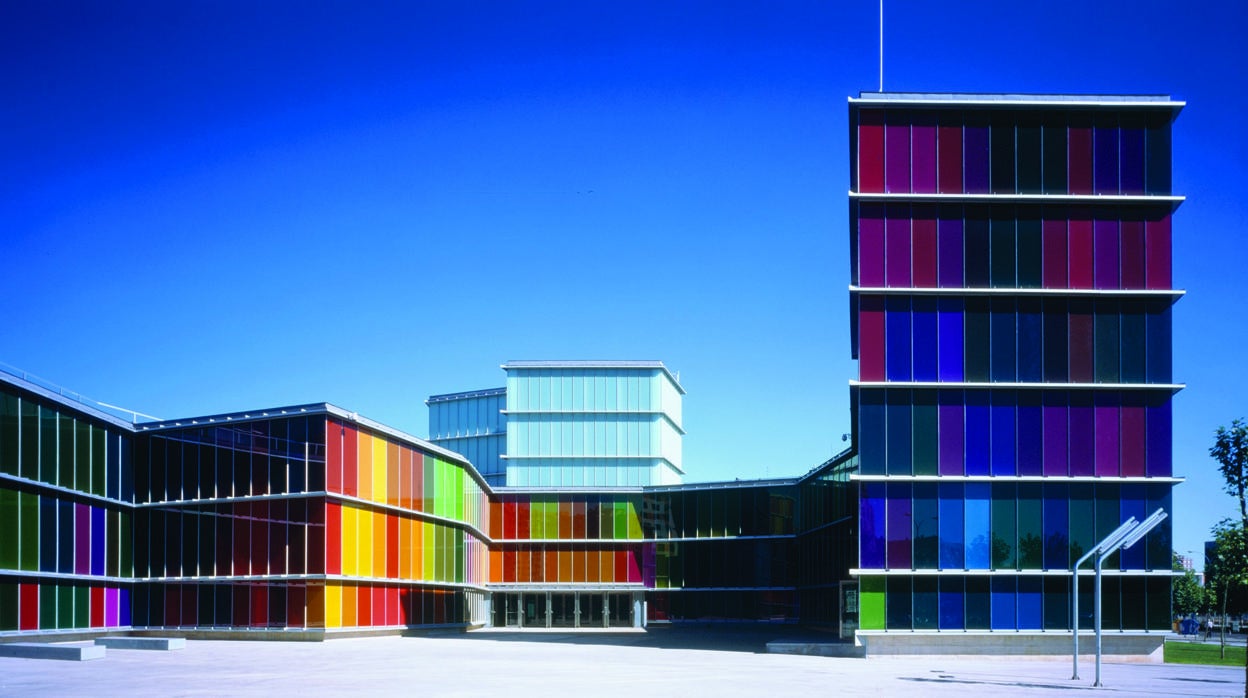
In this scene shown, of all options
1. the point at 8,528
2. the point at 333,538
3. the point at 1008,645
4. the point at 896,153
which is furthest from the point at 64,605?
the point at 896,153

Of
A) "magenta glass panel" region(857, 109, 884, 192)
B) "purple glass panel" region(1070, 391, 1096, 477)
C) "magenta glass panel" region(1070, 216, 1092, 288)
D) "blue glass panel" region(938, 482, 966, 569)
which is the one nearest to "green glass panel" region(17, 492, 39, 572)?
"magenta glass panel" region(857, 109, 884, 192)

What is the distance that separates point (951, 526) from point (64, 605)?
3604cm

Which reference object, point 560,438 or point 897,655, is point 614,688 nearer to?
point 897,655

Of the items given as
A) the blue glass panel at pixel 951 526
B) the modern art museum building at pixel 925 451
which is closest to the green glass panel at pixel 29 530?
the modern art museum building at pixel 925 451

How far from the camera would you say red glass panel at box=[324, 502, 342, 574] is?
2229 inches

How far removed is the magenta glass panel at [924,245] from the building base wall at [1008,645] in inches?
508

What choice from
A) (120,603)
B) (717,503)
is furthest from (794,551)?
(120,603)

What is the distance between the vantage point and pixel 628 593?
86.8 meters

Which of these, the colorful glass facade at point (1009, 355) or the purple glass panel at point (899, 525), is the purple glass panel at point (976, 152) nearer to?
the colorful glass facade at point (1009, 355)

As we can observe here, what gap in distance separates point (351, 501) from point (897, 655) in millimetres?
24696

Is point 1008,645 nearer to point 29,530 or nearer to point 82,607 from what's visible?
point 29,530

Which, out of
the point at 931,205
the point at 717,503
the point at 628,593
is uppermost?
the point at 931,205

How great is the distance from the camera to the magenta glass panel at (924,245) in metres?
50.0

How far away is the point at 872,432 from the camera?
162ft
